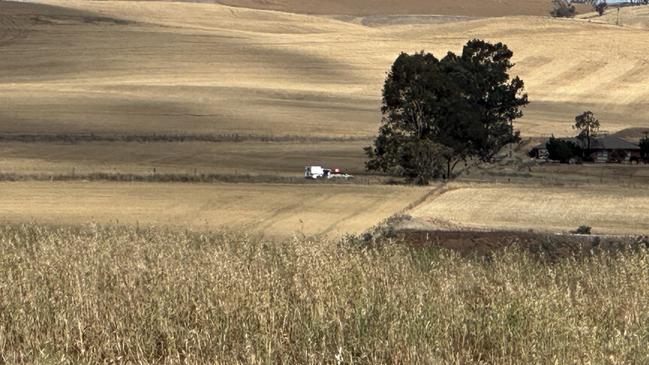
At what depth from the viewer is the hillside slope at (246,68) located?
8075 cm

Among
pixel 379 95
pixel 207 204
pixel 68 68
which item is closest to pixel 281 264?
pixel 207 204

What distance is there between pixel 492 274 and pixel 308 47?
109607 mm

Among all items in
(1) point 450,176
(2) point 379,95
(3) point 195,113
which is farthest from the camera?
(2) point 379,95

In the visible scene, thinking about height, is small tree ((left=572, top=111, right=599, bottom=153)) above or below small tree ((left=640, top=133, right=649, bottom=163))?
above

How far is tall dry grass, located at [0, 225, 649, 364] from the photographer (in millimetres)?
10625

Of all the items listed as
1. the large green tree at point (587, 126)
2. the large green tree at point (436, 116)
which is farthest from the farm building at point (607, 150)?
the large green tree at point (436, 116)

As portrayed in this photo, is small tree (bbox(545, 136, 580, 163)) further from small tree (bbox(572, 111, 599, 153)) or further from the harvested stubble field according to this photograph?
the harvested stubble field

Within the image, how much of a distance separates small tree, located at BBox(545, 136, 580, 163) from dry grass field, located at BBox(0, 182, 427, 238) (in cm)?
2061

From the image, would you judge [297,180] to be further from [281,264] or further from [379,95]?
[379,95]

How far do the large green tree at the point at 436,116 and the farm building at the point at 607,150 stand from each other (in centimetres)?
316

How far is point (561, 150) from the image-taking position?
223 ft

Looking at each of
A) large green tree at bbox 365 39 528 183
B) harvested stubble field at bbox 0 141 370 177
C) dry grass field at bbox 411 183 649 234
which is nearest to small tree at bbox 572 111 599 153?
large green tree at bbox 365 39 528 183

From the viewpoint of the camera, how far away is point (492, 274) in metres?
15.5

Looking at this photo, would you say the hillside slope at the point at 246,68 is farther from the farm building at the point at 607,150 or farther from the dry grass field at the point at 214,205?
the dry grass field at the point at 214,205
